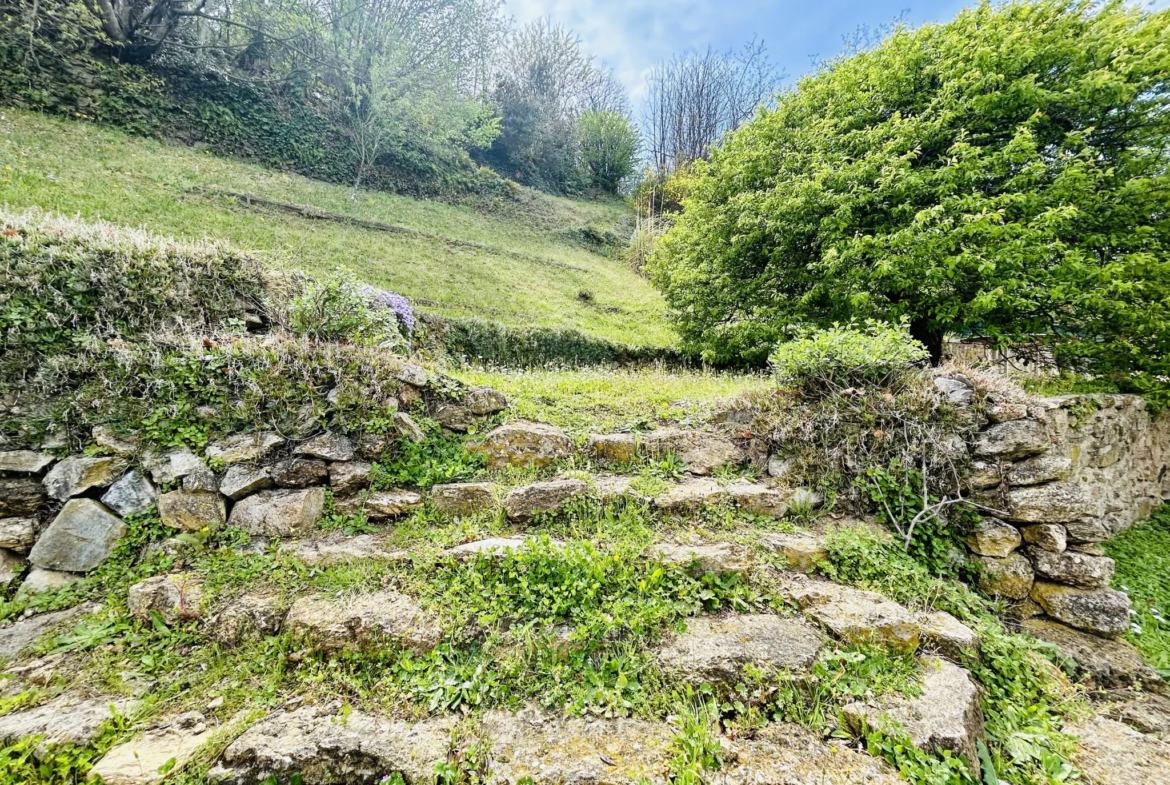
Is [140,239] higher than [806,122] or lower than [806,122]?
lower

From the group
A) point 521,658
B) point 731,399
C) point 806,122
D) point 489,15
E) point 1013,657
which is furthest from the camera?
point 489,15

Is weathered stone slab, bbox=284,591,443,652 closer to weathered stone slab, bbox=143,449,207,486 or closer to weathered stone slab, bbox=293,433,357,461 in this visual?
weathered stone slab, bbox=293,433,357,461

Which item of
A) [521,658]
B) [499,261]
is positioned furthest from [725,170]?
[521,658]

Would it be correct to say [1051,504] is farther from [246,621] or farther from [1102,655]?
[246,621]

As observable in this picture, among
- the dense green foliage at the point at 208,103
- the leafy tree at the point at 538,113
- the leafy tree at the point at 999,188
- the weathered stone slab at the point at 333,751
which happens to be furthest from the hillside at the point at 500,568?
the leafy tree at the point at 538,113

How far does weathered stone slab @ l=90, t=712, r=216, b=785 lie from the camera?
197cm

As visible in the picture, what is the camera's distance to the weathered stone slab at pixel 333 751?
207cm

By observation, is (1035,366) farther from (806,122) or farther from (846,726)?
(846,726)

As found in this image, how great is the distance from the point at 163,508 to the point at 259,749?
236 centimetres

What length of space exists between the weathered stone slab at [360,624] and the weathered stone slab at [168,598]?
678 millimetres

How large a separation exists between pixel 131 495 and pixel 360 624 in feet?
7.84

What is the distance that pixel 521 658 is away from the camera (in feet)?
8.70

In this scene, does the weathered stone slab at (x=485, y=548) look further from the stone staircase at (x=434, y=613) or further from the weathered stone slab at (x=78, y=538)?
the weathered stone slab at (x=78, y=538)

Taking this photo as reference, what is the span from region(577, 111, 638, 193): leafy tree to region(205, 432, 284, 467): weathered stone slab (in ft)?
112
